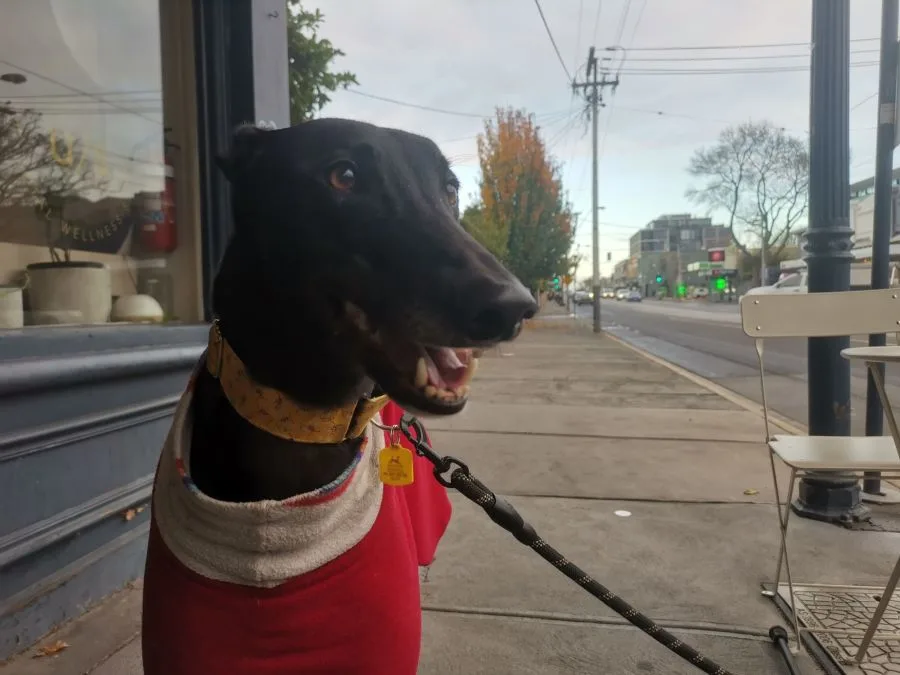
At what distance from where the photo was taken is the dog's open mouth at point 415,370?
106 cm

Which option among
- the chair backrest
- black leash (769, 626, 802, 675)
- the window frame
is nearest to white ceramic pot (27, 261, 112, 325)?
the window frame

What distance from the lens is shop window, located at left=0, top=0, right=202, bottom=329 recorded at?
117 inches

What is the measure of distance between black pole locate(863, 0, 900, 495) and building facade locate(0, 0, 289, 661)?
3246 mm

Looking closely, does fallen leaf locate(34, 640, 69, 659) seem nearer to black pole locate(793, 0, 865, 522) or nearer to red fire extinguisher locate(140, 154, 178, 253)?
red fire extinguisher locate(140, 154, 178, 253)

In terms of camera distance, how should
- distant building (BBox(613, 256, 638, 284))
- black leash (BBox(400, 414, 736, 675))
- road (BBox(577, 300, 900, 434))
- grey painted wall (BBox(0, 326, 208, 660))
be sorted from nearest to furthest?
black leash (BBox(400, 414, 736, 675))
grey painted wall (BBox(0, 326, 208, 660))
road (BBox(577, 300, 900, 434))
distant building (BBox(613, 256, 638, 284))

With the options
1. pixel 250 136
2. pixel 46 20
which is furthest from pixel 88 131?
pixel 250 136

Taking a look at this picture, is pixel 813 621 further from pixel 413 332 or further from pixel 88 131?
pixel 88 131

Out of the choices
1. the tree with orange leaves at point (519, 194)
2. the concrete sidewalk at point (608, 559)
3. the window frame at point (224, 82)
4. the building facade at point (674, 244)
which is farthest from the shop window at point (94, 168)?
the building facade at point (674, 244)

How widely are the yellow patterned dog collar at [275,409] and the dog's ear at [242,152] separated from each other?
0.98 feet

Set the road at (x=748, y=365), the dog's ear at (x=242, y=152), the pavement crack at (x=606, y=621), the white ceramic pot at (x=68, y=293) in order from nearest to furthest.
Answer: the dog's ear at (x=242, y=152)
the pavement crack at (x=606, y=621)
the white ceramic pot at (x=68, y=293)
the road at (x=748, y=365)

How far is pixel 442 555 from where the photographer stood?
304 centimetres

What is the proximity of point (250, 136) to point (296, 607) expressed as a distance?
87 centimetres

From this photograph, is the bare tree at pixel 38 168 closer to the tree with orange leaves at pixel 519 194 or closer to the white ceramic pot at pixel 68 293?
the white ceramic pot at pixel 68 293

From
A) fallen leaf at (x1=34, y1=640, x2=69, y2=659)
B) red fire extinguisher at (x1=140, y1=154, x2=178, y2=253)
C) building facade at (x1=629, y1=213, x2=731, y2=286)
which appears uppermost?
building facade at (x1=629, y1=213, x2=731, y2=286)
